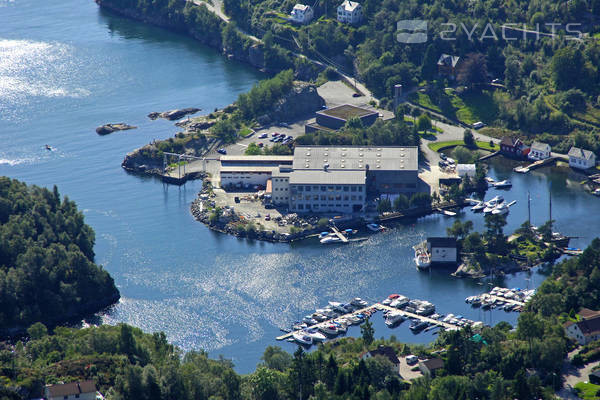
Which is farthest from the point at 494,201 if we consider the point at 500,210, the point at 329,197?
the point at 329,197

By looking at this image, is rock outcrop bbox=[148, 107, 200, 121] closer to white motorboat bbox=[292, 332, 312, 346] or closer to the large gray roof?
the large gray roof

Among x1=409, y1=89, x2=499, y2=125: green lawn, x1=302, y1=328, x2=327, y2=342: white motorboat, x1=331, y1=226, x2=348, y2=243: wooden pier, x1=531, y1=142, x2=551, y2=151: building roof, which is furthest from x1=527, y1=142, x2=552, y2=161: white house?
x1=302, y1=328, x2=327, y2=342: white motorboat

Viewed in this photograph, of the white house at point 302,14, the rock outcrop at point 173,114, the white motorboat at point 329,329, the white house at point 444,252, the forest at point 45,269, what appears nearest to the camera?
the white motorboat at point 329,329

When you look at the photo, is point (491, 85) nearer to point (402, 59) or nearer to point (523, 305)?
→ point (402, 59)

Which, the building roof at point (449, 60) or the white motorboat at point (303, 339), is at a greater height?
the building roof at point (449, 60)

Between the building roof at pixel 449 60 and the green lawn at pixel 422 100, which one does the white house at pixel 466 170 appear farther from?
the building roof at pixel 449 60

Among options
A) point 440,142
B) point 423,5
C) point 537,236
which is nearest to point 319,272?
point 537,236

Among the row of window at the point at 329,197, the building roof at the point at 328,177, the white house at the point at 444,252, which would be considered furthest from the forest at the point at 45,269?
the white house at the point at 444,252

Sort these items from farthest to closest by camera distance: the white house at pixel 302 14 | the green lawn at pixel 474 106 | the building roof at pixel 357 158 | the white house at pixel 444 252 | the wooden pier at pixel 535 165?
the white house at pixel 302 14 < the green lawn at pixel 474 106 < the wooden pier at pixel 535 165 < the building roof at pixel 357 158 < the white house at pixel 444 252
